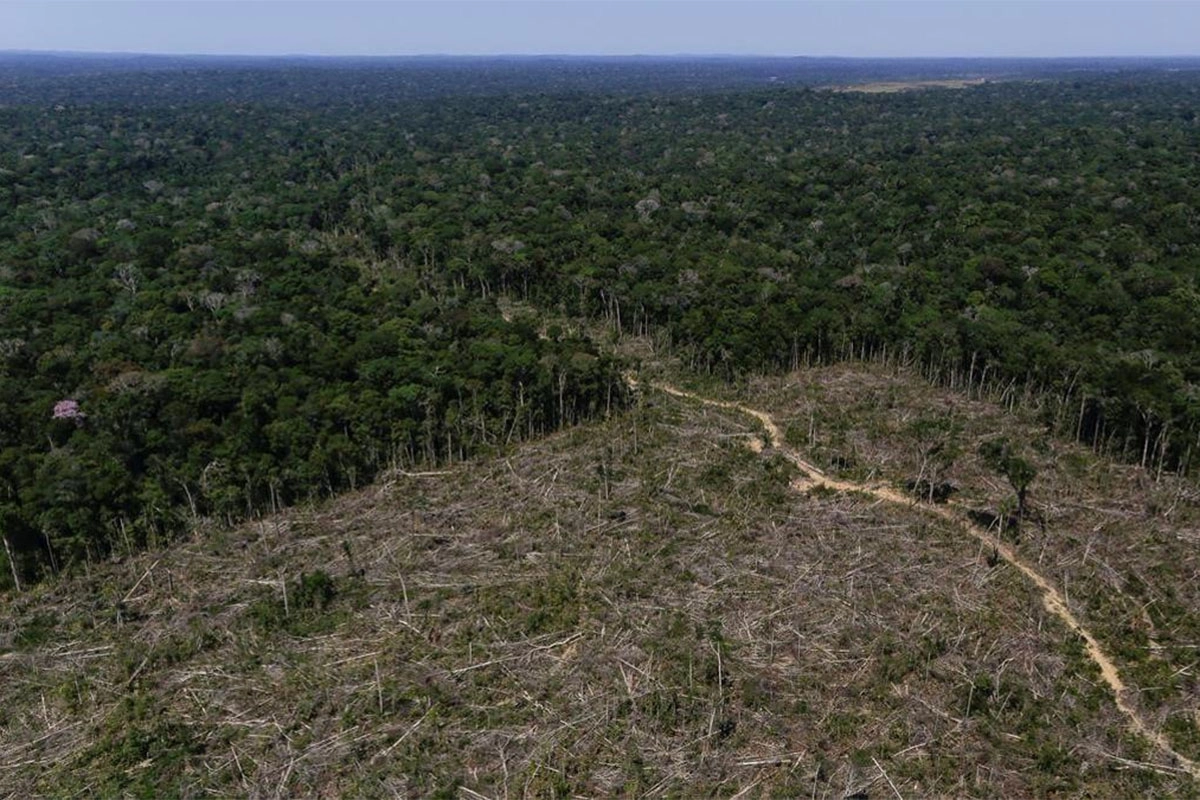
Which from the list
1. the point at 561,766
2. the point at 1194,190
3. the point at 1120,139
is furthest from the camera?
the point at 1120,139

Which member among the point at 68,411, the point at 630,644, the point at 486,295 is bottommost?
the point at 630,644

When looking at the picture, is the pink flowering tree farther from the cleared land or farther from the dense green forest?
the cleared land

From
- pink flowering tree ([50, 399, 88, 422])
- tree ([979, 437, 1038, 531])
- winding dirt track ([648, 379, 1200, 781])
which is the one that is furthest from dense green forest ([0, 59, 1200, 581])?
winding dirt track ([648, 379, 1200, 781])

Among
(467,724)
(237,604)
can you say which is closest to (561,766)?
(467,724)

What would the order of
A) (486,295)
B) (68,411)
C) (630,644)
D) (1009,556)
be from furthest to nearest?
(486,295) → (68,411) → (1009,556) → (630,644)

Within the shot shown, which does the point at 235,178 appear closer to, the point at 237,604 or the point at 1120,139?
the point at 237,604

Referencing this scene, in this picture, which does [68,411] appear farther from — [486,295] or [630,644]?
[486,295]

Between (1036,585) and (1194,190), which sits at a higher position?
(1194,190)

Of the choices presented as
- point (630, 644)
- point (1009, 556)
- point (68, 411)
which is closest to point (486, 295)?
point (68, 411)
